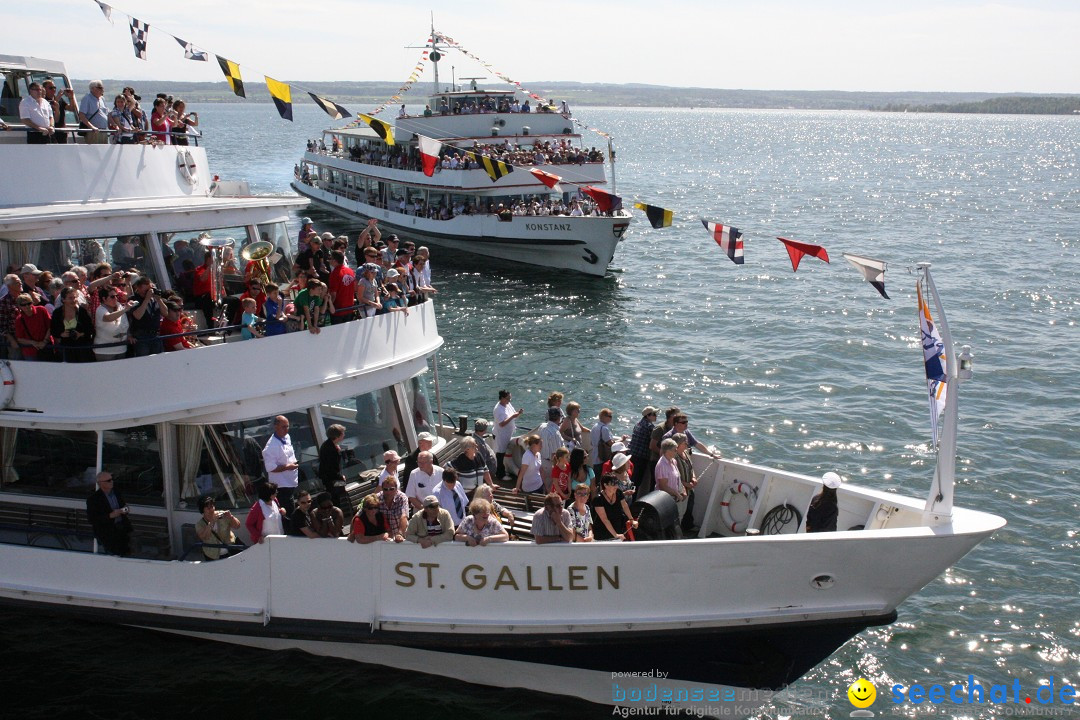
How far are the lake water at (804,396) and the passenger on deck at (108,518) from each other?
4.86 ft

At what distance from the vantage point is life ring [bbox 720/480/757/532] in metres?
10.8

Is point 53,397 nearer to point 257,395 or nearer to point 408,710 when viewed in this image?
point 257,395

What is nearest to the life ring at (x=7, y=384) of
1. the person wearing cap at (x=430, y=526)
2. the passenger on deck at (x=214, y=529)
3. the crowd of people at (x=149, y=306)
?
the crowd of people at (x=149, y=306)

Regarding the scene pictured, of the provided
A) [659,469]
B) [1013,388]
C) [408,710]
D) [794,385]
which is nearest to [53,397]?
[408,710]

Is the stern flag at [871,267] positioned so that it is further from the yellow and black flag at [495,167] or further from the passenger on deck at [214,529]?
the yellow and black flag at [495,167]

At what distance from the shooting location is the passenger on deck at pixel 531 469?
1111 cm

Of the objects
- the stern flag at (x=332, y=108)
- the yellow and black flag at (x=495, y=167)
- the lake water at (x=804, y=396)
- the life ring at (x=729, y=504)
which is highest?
the stern flag at (x=332, y=108)

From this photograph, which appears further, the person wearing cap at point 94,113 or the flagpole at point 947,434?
the person wearing cap at point 94,113

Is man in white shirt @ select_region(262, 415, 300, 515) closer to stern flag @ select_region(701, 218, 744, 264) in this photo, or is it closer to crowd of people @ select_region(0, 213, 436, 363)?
crowd of people @ select_region(0, 213, 436, 363)

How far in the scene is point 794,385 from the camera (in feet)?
73.9

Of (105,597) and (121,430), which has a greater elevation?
(121,430)

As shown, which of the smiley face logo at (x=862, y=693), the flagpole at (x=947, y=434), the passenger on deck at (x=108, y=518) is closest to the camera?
the flagpole at (x=947, y=434)

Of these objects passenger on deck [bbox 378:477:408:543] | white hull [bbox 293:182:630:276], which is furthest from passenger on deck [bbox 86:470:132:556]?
white hull [bbox 293:182:630:276]

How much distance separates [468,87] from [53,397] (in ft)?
123
